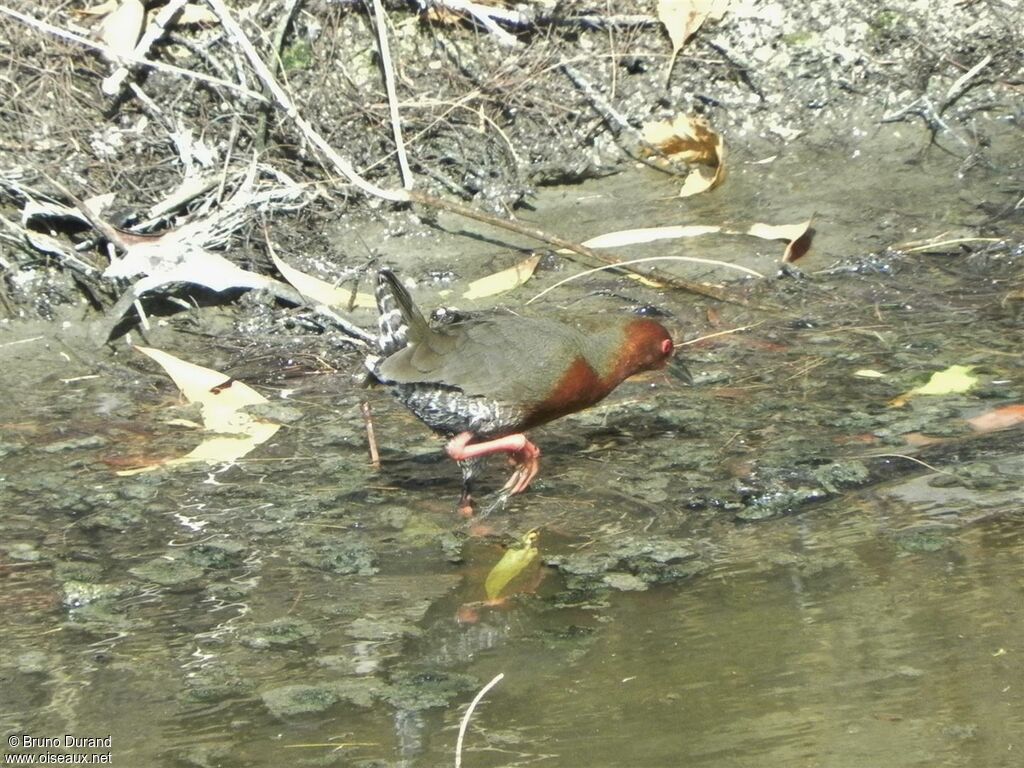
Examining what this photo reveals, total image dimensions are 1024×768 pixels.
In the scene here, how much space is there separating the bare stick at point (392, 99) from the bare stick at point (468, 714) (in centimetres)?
375

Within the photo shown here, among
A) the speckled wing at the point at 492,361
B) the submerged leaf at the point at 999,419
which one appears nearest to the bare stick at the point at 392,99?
the speckled wing at the point at 492,361

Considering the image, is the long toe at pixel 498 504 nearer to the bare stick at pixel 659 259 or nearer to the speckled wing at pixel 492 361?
the speckled wing at pixel 492 361

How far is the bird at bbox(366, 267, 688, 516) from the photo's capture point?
5293 millimetres

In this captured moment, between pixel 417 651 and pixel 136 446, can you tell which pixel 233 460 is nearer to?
pixel 136 446

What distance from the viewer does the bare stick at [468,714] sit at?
3.45 m

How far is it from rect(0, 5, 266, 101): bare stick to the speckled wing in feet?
7.66

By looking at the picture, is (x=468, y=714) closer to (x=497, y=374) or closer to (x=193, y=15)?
(x=497, y=374)

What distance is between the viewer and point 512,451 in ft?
17.4

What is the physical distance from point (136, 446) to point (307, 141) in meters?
2.19

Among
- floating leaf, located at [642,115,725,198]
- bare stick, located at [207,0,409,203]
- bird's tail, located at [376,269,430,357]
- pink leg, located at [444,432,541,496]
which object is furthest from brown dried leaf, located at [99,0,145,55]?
pink leg, located at [444,432,541,496]

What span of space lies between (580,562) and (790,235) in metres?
2.84

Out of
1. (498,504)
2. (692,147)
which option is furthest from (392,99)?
(498,504)

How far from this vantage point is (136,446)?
563 centimetres

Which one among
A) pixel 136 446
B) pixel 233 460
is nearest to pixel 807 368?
pixel 233 460
